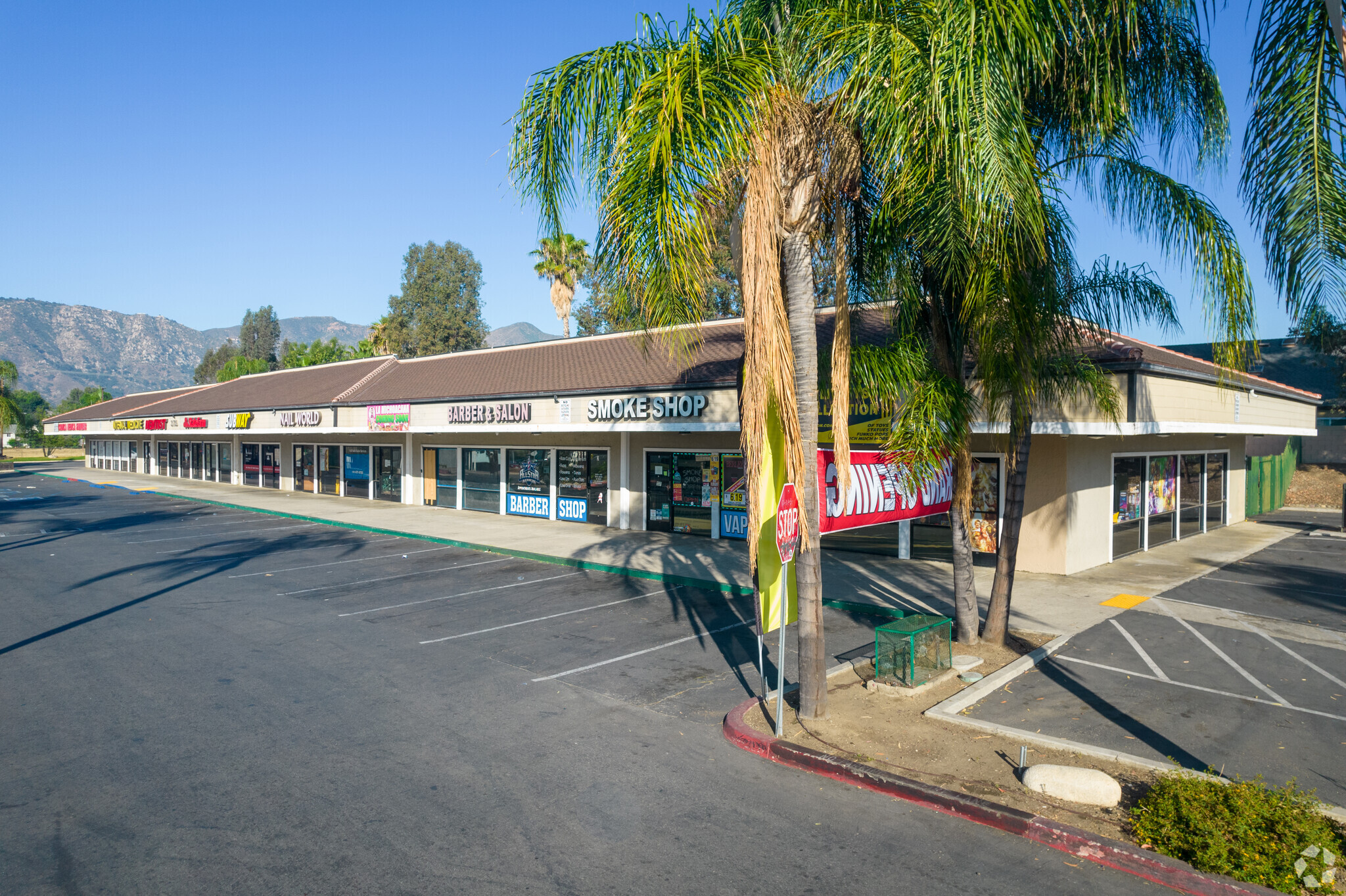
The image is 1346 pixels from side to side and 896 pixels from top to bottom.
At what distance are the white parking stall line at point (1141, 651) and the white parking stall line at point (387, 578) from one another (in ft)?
41.3

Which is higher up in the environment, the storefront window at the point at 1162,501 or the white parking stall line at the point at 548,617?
the storefront window at the point at 1162,501

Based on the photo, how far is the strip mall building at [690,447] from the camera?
1362cm

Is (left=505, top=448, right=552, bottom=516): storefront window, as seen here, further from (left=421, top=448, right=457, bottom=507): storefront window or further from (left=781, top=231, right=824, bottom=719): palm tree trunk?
(left=781, top=231, right=824, bottom=719): palm tree trunk

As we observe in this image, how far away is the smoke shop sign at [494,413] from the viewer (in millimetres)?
22547

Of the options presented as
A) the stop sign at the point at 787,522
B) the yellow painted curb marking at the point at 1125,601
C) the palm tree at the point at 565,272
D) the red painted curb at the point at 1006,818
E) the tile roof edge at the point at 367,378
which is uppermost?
the palm tree at the point at 565,272

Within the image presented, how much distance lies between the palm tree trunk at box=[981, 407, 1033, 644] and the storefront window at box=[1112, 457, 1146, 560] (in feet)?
28.1

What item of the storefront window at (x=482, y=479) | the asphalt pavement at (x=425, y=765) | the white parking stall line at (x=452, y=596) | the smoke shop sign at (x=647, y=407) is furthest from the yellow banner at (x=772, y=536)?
the storefront window at (x=482, y=479)

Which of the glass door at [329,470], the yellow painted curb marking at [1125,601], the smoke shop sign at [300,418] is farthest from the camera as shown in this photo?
the glass door at [329,470]

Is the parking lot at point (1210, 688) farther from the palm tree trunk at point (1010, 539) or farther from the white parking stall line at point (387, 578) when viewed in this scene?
the white parking stall line at point (387, 578)

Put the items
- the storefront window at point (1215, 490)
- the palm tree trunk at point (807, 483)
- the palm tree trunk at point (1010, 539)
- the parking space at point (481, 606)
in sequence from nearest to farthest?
the palm tree trunk at point (807, 483)
the parking space at point (481, 606)
the palm tree trunk at point (1010, 539)
the storefront window at point (1215, 490)

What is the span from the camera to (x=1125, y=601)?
1332 centimetres

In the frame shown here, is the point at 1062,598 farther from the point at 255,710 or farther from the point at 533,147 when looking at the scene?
the point at 255,710

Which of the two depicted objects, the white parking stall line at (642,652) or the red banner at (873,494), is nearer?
the red banner at (873,494)

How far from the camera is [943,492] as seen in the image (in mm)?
10852
